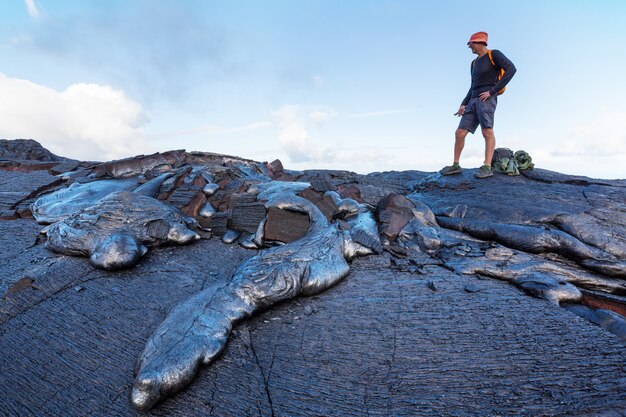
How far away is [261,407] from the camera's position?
155 cm

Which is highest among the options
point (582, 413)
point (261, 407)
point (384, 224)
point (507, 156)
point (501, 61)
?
point (501, 61)

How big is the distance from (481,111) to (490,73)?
0.57 m

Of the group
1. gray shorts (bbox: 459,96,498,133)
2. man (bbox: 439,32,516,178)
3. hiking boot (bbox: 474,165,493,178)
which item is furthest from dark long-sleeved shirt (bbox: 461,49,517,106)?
hiking boot (bbox: 474,165,493,178)

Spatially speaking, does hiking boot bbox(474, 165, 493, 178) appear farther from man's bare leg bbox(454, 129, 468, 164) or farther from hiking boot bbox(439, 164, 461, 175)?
man's bare leg bbox(454, 129, 468, 164)

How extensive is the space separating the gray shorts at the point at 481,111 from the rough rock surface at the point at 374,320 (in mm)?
1572

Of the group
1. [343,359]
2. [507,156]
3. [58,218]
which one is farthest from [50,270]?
[507,156]

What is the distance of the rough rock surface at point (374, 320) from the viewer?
1.58 m

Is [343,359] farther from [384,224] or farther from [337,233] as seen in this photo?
[384,224]

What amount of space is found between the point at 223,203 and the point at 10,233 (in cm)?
244

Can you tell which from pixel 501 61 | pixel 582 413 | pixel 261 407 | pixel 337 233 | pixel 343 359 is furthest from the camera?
pixel 501 61

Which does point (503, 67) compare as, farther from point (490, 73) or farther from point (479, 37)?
point (479, 37)

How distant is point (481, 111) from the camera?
505 centimetres

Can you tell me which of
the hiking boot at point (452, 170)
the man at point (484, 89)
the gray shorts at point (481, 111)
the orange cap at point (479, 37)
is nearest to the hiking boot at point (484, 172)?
the man at point (484, 89)

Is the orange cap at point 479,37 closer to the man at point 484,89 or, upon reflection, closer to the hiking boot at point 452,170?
the man at point 484,89
